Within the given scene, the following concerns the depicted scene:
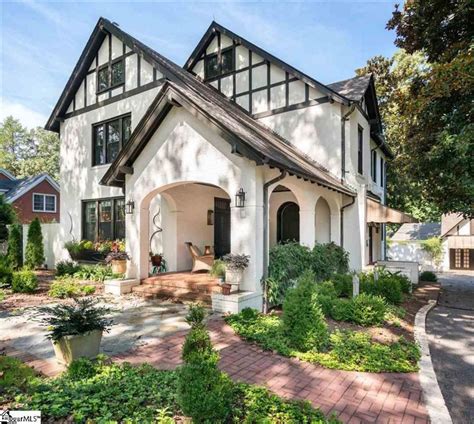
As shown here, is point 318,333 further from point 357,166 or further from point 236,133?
point 357,166

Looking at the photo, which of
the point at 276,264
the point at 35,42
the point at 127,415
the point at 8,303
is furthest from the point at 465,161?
the point at 35,42

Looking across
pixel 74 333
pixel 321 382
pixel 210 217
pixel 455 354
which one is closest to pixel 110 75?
pixel 210 217

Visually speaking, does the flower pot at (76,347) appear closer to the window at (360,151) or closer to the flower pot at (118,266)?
the flower pot at (118,266)

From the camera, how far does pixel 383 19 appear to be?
1303 centimetres

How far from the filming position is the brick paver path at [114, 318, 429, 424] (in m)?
3.92

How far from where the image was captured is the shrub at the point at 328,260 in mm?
10578

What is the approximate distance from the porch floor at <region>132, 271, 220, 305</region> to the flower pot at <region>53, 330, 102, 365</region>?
3832 millimetres

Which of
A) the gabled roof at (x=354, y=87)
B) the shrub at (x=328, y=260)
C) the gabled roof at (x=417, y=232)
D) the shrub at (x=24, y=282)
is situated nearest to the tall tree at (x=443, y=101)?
the gabled roof at (x=354, y=87)

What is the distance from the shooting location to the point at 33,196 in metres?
29.6

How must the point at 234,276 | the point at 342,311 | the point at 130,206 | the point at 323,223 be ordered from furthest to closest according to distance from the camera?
the point at 323,223 < the point at 130,206 < the point at 234,276 < the point at 342,311

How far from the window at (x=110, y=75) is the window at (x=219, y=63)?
12.9 feet

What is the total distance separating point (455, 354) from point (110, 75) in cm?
1587

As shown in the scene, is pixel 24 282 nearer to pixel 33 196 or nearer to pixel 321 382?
pixel 321 382

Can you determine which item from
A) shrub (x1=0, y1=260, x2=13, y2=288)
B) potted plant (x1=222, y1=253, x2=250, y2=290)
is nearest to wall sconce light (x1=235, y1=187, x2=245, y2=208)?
potted plant (x1=222, y1=253, x2=250, y2=290)
